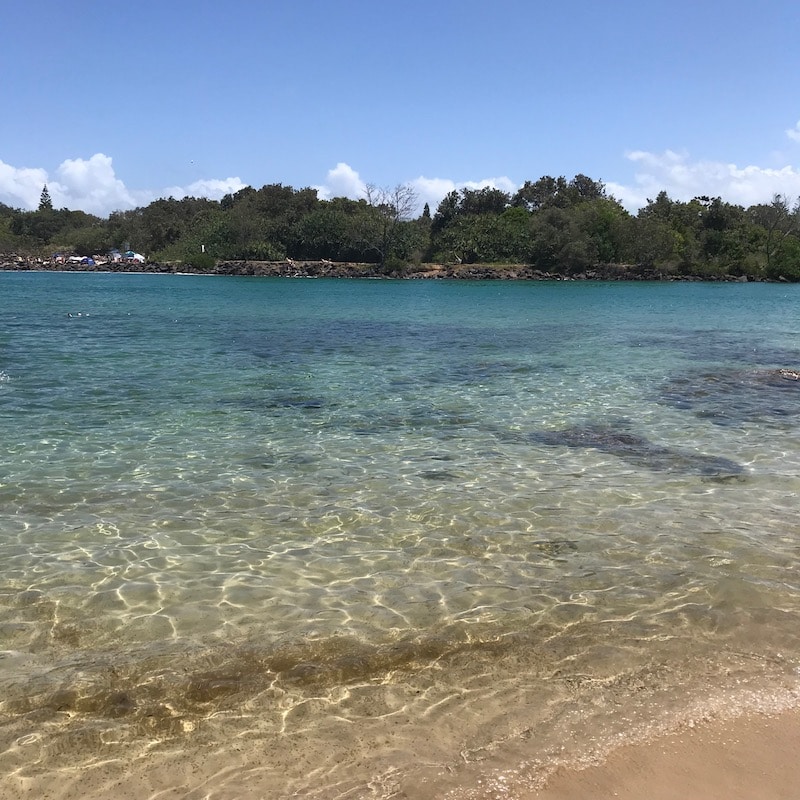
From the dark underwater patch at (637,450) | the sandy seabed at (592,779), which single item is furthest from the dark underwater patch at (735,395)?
the sandy seabed at (592,779)

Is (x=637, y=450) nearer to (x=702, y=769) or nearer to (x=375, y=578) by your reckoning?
(x=375, y=578)

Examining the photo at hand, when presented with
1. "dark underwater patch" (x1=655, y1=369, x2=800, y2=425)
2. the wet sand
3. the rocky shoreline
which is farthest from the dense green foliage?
the wet sand

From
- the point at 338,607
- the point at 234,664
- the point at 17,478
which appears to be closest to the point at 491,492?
the point at 338,607

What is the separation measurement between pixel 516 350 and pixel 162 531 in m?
18.0

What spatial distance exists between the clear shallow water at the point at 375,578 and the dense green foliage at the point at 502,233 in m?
94.6

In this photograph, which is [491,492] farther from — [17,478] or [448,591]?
[17,478]

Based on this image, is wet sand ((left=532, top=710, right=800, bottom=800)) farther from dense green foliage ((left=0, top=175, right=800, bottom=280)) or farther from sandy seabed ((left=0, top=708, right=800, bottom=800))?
dense green foliage ((left=0, top=175, right=800, bottom=280))

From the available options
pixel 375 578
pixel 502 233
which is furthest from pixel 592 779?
pixel 502 233

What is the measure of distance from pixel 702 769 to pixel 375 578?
10.7 feet

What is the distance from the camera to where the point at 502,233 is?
112m

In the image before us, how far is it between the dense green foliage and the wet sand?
102 metres

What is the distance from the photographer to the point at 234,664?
16.0ft

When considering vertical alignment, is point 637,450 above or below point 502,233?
below

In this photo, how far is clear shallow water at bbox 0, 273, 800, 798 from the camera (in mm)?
4098
